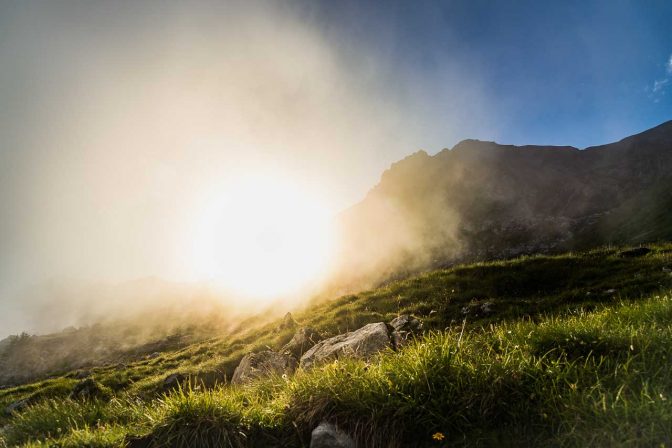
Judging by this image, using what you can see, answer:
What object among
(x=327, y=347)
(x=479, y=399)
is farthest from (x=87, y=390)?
(x=479, y=399)

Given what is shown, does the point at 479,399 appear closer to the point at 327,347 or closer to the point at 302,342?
the point at 327,347

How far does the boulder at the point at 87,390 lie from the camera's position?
2031 centimetres

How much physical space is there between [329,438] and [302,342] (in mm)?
11925

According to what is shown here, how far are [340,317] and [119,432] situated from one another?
15395 millimetres

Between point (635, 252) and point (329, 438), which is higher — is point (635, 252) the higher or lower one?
the lower one

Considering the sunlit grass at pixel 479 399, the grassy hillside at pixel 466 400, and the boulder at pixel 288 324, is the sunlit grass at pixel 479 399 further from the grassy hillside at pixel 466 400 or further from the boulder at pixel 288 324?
the boulder at pixel 288 324

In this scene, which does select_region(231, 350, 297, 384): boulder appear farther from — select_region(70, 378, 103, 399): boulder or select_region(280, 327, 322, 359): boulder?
select_region(70, 378, 103, 399): boulder

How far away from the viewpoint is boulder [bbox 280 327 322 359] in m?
17.6

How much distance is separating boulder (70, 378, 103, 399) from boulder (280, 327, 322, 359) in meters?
11.9

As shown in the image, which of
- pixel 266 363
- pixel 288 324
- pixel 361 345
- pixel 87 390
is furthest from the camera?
pixel 288 324

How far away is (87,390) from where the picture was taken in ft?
68.0

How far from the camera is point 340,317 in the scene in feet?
73.6

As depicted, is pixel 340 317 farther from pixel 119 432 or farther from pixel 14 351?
pixel 14 351

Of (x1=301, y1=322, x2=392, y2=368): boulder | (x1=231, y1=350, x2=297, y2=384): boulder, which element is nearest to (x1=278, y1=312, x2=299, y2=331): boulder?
(x1=231, y1=350, x2=297, y2=384): boulder
